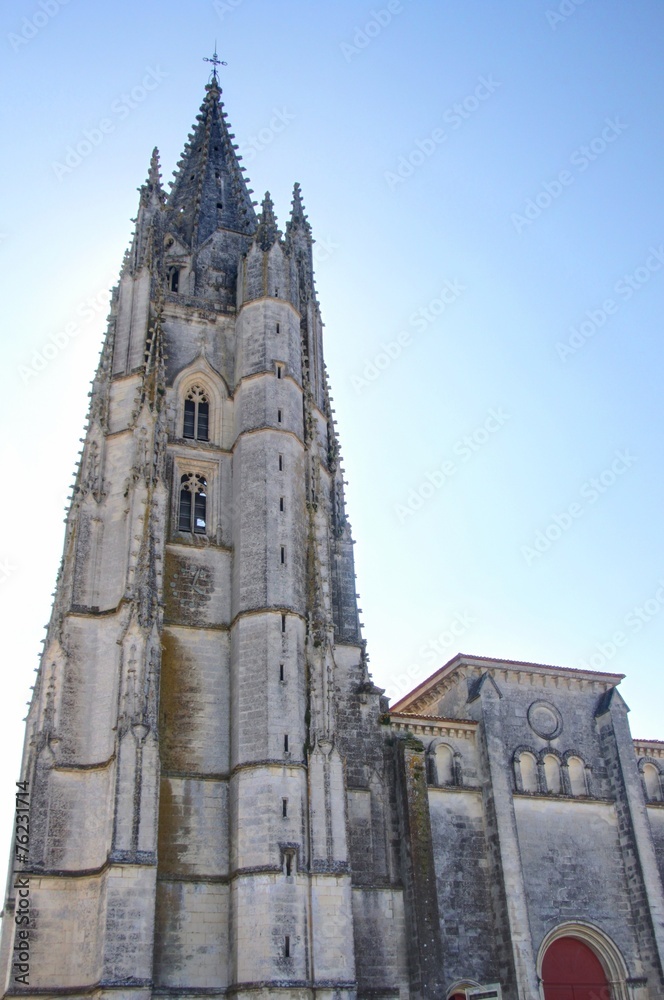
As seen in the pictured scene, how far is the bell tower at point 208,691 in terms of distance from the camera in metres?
19.4

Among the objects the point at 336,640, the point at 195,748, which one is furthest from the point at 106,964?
the point at 336,640

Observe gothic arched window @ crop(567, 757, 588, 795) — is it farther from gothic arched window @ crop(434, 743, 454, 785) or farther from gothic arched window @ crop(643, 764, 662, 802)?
gothic arched window @ crop(434, 743, 454, 785)

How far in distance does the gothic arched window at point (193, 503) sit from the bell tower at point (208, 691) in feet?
0.15

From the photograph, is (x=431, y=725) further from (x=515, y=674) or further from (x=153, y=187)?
(x=153, y=187)

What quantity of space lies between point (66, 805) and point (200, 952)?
13.3 feet

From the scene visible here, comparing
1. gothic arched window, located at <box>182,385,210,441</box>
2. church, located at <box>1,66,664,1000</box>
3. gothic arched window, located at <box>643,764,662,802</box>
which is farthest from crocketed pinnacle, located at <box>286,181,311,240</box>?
gothic arched window, located at <box>643,764,662,802</box>

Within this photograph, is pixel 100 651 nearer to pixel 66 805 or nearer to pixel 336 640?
pixel 66 805

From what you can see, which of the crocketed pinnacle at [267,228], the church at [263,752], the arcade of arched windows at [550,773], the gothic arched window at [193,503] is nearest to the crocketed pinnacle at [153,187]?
the church at [263,752]

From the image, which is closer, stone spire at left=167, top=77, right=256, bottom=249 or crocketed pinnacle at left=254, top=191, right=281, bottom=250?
crocketed pinnacle at left=254, top=191, right=281, bottom=250

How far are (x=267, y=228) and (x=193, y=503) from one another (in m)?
9.23

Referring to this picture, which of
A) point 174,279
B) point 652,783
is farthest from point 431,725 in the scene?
point 174,279

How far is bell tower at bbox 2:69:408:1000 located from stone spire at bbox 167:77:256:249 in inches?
107

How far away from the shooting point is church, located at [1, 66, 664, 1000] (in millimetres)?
19625

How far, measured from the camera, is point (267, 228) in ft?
95.7
